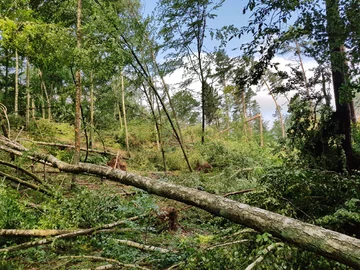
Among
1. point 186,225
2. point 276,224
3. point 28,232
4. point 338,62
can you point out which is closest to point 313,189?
point 276,224

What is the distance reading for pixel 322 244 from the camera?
55.2 inches

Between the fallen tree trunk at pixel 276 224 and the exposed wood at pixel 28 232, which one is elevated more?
the fallen tree trunk at pixel 276 224

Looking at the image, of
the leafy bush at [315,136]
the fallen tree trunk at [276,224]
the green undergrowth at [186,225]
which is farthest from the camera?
the leafy bush at [315,136]

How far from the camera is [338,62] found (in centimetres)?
383

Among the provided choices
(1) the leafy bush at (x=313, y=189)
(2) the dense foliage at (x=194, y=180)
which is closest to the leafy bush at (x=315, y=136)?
(2) the dense foliage at (x=194, y=180)

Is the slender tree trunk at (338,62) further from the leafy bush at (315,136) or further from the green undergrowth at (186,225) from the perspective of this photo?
the green undergrowth at (186,225)

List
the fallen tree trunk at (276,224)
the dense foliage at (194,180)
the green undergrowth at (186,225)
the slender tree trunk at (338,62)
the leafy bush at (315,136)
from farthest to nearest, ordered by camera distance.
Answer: the leafy bush at (315,136), the slender tree trunk at (338,62), the dense foliage at (194,180), the green undergrowth at (186,225), the fallen tree trunk at (276,224)

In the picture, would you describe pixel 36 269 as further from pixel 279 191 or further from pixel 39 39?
pixel 39 39

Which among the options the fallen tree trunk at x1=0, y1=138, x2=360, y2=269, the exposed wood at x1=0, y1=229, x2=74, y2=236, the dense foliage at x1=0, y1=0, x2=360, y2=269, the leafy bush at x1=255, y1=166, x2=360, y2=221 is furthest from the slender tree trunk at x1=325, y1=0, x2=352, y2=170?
the exposed wood at x1=0, y1=229, x2=74, y2=236

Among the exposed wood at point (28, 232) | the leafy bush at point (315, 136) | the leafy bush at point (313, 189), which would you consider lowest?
the exposed wood at point (28, 232)

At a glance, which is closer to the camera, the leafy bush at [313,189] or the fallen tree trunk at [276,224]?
the fallen tree trunk at [276,224]

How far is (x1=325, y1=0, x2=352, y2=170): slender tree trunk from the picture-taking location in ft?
11.5

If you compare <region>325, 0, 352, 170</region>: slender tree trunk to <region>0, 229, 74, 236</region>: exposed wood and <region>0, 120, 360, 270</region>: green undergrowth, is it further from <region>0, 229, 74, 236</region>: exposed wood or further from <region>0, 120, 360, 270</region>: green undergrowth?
<region>0, 229, 74, 236</region>: exposed wood

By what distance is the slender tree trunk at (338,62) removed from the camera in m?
3.50
